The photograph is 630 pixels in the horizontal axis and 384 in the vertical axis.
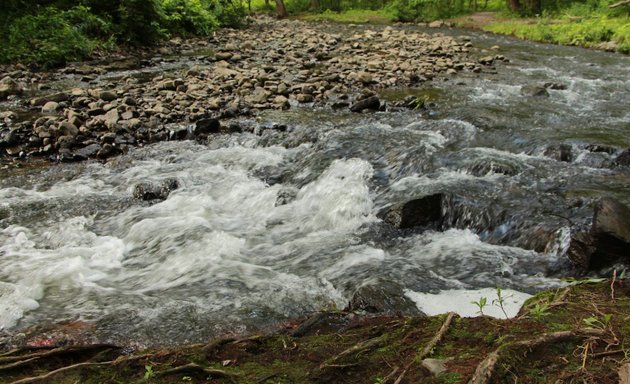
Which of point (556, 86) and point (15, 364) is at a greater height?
point (556, 86)

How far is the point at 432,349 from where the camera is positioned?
3041mm

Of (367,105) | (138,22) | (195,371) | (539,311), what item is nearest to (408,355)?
(539,311)

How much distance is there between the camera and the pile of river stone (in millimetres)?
9695

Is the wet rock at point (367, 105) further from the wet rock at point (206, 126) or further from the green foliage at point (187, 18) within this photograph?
the green foliage at point (187, 18)

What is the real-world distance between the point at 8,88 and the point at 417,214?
11371 mm

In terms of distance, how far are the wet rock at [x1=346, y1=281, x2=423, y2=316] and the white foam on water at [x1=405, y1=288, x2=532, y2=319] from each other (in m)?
0.10

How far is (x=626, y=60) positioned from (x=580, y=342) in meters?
17.3

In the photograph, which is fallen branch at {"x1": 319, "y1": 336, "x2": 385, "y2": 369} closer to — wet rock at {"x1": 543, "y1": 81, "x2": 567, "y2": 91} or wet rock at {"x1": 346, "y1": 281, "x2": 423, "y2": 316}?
wet rock at {"x1": 346, "y1": 281, "x2": 423, "y2": 316}

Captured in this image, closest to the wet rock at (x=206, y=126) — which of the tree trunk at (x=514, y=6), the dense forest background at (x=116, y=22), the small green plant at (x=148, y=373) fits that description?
the small green plant at (x=148, y=373)

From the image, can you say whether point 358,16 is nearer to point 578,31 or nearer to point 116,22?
point 578,31

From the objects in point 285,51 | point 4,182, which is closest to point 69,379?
point 4,182

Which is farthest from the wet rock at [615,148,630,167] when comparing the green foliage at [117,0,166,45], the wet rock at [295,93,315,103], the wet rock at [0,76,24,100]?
the green foliage at [117,0,166,45]

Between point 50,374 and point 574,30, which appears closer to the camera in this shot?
point 50,374

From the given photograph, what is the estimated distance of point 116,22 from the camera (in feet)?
66.6
